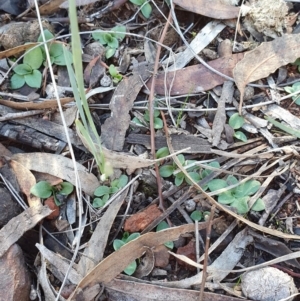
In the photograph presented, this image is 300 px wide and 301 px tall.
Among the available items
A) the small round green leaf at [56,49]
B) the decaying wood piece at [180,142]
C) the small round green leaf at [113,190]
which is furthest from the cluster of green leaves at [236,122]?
the small round green leaf at [56,49]

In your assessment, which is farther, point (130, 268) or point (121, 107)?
point (121, 107)

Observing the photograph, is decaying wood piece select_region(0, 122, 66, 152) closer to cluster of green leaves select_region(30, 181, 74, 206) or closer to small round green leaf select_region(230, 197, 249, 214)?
cluster of green leaves select_region(30, 181, 74, 206)

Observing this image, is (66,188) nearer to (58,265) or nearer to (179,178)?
(58,265)

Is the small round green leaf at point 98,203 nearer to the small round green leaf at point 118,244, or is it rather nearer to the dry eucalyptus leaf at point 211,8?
the small round green leaf at point 118,244

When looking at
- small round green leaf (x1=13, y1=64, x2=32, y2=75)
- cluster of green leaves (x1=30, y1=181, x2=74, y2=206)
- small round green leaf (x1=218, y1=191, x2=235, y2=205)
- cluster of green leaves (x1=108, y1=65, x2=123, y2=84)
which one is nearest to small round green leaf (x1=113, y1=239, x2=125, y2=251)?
cluster of green leaves (x1=30, y1=181, x2=74, y2=206)

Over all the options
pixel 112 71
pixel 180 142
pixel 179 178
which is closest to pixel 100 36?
Result: pixel 112 71
